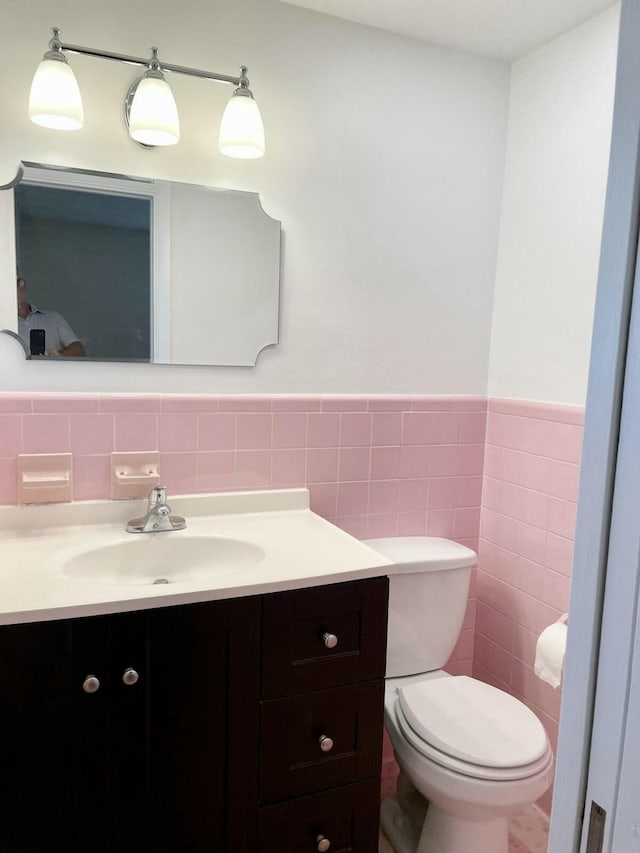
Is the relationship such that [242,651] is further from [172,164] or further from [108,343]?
[172,164]

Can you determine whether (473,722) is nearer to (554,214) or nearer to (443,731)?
(443,731)

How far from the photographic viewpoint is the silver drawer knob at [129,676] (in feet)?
4.20

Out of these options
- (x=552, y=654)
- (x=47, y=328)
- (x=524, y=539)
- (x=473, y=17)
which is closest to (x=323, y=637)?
(x=552, y=654)

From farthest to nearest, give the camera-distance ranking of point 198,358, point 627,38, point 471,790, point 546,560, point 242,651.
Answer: point 546,560 → point 198,358 → point 471,790 → point 242,651 → point 627,38

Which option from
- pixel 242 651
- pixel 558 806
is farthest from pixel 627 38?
pixel 242 651

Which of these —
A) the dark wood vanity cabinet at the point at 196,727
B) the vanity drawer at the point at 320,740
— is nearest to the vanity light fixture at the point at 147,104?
the dark wood vanity cabinet at the point at 196,727

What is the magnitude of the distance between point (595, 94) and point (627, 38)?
147 cm

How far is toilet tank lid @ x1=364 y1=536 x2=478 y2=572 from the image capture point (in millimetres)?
1850

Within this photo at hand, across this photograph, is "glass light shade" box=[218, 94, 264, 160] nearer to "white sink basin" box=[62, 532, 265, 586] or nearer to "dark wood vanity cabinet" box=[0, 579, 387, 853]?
"white sink basin" box=[62, 532, 265, 586]

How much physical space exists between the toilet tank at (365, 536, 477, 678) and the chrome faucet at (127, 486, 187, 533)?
2.08 ft

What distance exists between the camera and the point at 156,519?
1.67 metres

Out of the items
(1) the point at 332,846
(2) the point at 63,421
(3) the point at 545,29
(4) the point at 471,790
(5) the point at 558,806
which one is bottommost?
(1) the point at 332,846

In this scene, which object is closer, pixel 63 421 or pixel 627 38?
pixel 627 38

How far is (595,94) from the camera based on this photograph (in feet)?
5.80
